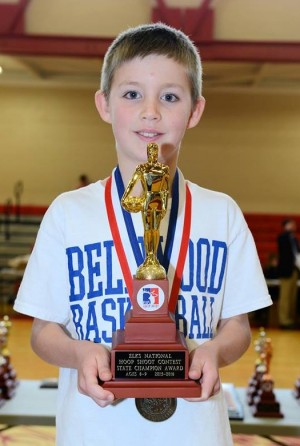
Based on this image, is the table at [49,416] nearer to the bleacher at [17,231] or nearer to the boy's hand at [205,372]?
the boy's hand at [205,372]

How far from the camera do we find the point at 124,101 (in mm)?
1251

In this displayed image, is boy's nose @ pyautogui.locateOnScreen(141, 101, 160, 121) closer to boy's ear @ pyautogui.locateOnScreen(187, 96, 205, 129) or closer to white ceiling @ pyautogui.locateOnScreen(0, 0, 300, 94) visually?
boy's ear @ pyautogui.locateOnScreen(187, 96, 205, 129)

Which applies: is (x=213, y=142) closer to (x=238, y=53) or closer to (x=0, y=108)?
(x=0, y=108)

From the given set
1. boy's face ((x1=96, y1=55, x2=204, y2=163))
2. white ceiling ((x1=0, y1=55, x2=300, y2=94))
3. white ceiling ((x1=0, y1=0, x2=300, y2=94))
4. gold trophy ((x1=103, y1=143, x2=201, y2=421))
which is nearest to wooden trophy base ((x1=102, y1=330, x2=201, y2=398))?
gold trophy ((x1=103, y1=143, x2=201, y2=421))

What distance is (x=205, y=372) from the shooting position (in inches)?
43.8

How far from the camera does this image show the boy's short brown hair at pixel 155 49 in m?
1.24

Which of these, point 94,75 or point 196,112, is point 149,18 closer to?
point 94,75

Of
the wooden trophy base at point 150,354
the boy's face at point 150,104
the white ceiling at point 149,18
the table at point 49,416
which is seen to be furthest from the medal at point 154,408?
the white ceiling at point 149,18

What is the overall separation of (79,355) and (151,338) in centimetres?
13

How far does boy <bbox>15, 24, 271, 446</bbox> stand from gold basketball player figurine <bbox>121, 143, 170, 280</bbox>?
0.09 meters

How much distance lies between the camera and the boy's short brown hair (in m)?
1.24

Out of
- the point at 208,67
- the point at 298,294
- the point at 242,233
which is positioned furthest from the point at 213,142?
the point at 242,233

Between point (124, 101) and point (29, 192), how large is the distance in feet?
41.1

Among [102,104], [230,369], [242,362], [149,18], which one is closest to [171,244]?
[102,104]
